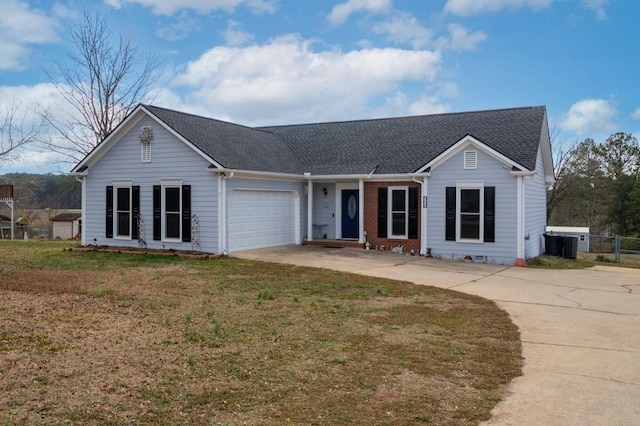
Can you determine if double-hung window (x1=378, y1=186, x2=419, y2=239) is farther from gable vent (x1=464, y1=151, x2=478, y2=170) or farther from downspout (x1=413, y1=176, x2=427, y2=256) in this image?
gable vent (x1=464, y1=151, x2=478, y2=170)

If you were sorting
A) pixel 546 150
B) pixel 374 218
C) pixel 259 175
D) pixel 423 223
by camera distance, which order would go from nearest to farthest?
pixel 423 223, pixel 259 175, pixel 374 218, pixel 546 150

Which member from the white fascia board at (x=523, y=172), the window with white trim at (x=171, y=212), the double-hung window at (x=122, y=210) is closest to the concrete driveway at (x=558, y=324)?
the window with white trim at (x=171, y=212)

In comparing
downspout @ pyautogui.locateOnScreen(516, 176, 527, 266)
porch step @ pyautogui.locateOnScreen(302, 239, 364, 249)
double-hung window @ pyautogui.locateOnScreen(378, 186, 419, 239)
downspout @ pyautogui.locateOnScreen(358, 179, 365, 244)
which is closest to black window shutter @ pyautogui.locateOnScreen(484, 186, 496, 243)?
downspout @ pyautogui.locateOnScreen(516, 176, 527, 266)

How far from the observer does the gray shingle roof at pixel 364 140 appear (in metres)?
18.0

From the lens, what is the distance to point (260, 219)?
62.4ft

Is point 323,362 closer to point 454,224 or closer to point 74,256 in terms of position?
point 454,224

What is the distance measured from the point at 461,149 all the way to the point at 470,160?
475mm

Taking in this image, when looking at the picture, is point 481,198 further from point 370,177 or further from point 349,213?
point 349,213

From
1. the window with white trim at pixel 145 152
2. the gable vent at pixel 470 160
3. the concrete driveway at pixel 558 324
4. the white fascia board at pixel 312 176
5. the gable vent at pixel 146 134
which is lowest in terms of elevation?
the concrete driveway at pixel 558 324

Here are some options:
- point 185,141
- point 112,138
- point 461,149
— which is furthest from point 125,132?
point 461,149

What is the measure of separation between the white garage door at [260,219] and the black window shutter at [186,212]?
1442 mm

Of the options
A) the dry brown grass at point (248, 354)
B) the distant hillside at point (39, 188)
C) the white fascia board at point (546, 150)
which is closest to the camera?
the dry brown grass at point (248, 354)

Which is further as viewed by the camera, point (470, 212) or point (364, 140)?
point (364, 140)

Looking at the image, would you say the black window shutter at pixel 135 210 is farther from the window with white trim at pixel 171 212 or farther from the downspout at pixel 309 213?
the downspout at pixel 309 213
